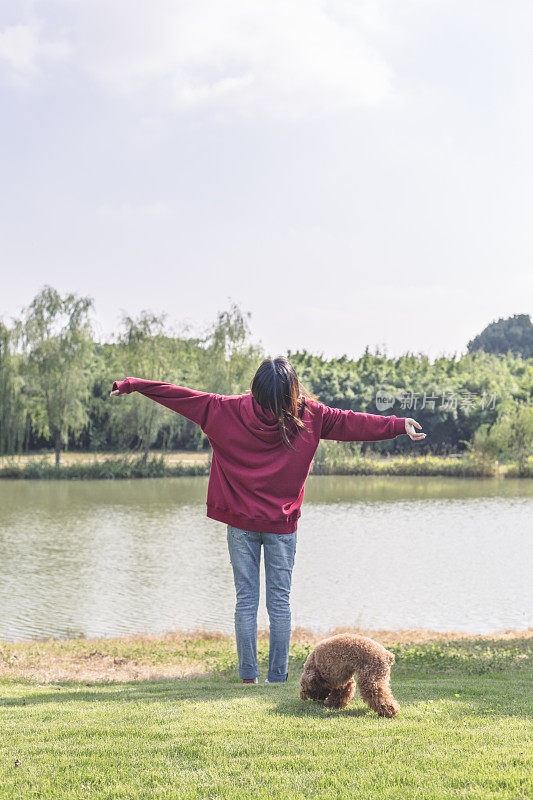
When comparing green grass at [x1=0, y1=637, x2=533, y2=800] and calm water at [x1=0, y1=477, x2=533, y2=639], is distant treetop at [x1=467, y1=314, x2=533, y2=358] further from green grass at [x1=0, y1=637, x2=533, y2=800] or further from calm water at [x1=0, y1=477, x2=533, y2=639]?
green grass at [x1=0, y1=637, x2=533, y2=800]

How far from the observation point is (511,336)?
292 ft

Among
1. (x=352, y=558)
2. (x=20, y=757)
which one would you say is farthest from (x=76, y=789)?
(x=352, y=558)

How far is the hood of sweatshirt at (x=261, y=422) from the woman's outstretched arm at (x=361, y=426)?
1.19 feet

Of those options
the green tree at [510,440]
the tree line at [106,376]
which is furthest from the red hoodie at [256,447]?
the green tree at [510,440]

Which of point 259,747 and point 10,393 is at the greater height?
point 10,393

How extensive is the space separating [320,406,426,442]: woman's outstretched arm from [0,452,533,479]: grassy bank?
95.6 feet

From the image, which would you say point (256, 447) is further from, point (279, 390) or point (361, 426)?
point (361, 426)

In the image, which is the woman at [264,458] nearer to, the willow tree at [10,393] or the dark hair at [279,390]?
the dark hair at [279,390]

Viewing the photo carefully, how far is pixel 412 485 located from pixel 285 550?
27.7m

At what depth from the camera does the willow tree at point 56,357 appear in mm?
32938

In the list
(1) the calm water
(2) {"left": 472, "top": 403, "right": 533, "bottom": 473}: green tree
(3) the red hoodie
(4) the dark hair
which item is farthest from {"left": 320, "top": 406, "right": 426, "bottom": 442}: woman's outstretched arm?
(2) {"left": 472, "top": 403, "right": 533, "bottom": 473}: green tree

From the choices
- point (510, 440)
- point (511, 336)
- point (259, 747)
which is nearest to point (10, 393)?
point (510, 440)

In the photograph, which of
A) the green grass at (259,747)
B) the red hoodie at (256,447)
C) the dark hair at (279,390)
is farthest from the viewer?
the red hoodie at (256,447)

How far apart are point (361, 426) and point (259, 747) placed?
2075 millimetres
